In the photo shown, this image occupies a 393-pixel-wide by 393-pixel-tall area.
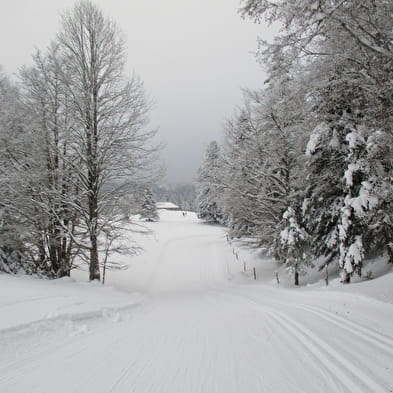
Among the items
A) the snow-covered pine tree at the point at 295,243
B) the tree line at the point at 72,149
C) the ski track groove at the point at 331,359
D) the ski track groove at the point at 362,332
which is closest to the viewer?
the ski track groove at the point at 331,359

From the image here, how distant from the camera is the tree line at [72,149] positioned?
10.7m

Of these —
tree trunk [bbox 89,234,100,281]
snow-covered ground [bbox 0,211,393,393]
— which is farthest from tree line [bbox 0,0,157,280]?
snow-covered ground [bbox 0,211,393,393]

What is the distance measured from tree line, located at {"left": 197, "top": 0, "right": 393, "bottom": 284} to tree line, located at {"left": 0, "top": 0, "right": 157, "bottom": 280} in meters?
6.33

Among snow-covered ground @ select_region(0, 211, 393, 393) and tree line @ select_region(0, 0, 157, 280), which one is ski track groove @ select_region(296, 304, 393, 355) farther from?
tree line @ select_region(0, 0, 157, 280)

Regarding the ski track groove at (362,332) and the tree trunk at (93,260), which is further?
the tree trunk at (93,260)

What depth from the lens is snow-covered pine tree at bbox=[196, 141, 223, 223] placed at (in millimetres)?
18197

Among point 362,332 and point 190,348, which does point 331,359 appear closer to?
point 362,332

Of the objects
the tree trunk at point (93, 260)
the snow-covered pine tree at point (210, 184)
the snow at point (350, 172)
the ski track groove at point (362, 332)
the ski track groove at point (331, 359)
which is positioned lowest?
the ski track groove at point (362, 332)

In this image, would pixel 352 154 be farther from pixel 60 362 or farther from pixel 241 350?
pixel 60 362

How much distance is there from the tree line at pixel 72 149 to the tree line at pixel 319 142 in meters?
6.33

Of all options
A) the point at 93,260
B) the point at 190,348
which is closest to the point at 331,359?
the point at 190,348

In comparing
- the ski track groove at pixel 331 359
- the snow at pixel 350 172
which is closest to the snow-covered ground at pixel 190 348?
the ski track groove at pixel 331 359

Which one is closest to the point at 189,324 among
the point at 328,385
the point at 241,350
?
the point at 241,350

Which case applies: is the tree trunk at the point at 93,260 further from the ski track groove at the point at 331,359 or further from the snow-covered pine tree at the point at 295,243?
the snow-covered pine tree at the point at 295,243
